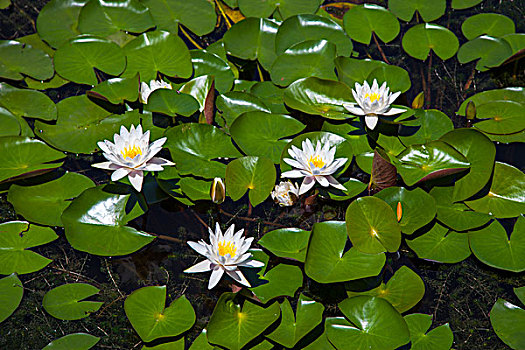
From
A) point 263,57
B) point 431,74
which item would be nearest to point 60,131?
point 263,57

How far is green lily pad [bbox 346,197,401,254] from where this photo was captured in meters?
2.22

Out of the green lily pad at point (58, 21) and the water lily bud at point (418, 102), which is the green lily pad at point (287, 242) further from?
the green lily pad at point (58, 21)

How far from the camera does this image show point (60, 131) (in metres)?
2.77

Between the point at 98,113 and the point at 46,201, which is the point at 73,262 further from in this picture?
the point at 98,113

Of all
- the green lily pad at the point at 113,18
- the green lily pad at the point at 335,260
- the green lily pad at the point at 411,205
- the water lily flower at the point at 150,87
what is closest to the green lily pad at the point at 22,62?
the green lily pad at the point at 113,18

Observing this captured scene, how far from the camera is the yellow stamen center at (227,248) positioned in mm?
2074

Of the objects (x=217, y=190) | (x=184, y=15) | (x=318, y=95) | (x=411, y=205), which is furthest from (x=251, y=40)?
(x=411, y=205)

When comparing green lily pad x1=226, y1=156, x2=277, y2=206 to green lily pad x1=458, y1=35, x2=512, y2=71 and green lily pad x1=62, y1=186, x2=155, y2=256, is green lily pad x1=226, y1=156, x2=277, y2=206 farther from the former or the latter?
green lily pad x1=458, y1=35, x2=512, y2=71

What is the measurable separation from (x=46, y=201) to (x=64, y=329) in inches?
28.4

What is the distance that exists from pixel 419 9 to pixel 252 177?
2.10 meters

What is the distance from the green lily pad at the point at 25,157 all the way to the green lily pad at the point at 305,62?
1.45 m

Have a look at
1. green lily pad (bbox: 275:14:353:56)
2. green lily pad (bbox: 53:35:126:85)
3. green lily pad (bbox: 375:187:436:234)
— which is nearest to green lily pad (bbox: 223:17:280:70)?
green lily pad (bbox: 275:14:353:56)

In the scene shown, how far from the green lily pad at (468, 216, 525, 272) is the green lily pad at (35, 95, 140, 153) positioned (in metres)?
2.03

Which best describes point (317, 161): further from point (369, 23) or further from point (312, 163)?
point (369, 23)
